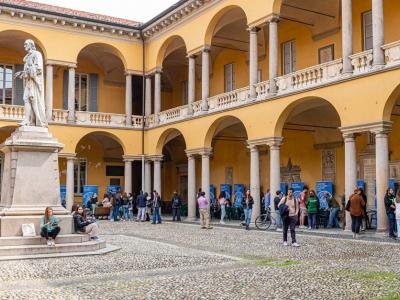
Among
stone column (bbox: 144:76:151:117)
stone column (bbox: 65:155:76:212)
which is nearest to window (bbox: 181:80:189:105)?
stone column (bbox: 144:76:151:117)

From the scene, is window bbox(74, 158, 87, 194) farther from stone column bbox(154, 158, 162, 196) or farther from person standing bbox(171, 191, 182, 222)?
person standing bbox(171, 191, 182, 222)

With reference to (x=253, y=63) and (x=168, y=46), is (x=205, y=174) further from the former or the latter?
(x=168, y=46)

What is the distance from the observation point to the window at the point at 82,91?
28266mm

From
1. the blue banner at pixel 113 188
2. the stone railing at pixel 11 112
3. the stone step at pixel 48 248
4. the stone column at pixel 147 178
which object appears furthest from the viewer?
the blue banner at pixel 113 188

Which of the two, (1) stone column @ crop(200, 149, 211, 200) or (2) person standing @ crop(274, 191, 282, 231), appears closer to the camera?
(2) person standing @ crop(274, 191, 282, 231)

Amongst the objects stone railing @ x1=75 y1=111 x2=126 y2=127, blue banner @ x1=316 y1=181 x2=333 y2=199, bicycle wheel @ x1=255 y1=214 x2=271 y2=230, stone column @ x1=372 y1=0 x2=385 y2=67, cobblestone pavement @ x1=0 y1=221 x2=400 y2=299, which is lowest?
cobblestone pavement @ x1=0 y1=221 x2=400 y2=299

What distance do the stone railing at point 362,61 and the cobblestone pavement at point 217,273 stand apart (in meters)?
5.16

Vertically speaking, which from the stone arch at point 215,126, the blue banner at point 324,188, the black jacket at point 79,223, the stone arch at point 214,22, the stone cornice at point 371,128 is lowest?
the black jacket at point 79,223

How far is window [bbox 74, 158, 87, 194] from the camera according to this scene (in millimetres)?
28766

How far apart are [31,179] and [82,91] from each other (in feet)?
58.8

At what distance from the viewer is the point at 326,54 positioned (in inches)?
801

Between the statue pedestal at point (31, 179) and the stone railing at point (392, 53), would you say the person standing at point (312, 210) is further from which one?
the statue pedestal at point (31, 179)

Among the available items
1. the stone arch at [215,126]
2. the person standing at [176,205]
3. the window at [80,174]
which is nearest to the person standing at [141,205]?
the person standing at [176,205]

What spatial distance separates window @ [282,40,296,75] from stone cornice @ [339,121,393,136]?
268 inches
